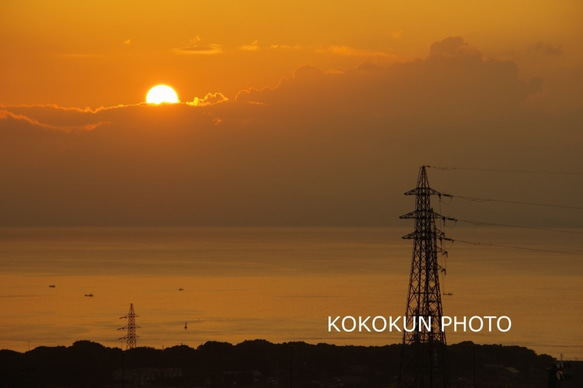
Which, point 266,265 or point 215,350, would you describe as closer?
point 215,350

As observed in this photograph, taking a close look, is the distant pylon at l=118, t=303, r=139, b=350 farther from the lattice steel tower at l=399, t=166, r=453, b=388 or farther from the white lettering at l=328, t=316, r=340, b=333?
the lattice steel tower at l=399, t=166, r=453, b=388

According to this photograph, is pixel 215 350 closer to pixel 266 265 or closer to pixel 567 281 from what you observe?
pixel 567 281

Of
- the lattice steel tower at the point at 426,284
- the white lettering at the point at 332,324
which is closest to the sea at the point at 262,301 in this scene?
the white lettering at the point at 332,324

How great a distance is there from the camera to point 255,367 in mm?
58406

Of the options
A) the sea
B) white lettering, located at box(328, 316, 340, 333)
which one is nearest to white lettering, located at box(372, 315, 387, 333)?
the sea

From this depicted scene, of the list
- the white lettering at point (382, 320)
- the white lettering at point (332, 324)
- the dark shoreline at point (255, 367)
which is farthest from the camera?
the white lettering at point (332, 324)

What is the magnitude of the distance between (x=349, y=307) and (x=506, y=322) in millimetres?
20141

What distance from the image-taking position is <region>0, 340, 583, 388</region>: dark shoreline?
53531 millimetres

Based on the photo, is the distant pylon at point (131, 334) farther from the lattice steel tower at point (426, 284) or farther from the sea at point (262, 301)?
the lattice steel tower at point (426, 284)

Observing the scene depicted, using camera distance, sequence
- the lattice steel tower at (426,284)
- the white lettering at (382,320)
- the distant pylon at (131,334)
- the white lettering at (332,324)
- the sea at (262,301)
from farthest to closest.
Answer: the white lettering at (332,324) → the white lettering at (382,320) → the sea at (262,301) → the distant pylon at (131,334) → the lattice steel tower at (426,284)

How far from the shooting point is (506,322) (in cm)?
9625

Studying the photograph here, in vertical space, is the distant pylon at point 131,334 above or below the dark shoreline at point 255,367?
above

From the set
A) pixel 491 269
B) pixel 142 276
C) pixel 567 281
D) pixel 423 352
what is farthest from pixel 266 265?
pixel 423 352

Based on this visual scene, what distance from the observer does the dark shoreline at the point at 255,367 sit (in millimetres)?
53531
